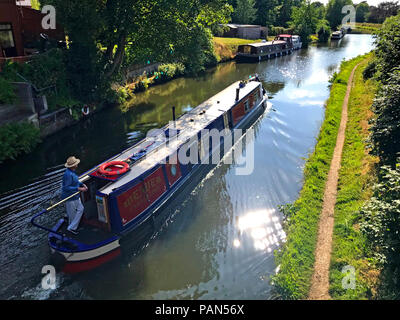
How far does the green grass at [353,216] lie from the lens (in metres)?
8.08

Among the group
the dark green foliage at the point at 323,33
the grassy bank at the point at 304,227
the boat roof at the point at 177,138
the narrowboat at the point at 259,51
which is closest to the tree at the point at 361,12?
the dark green foliage at the point at 323,33

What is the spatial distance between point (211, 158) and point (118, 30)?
11.5 m

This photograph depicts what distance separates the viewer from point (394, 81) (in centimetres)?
1191

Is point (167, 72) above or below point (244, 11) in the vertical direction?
below

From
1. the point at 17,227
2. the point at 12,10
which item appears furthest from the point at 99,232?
the point at 12,10

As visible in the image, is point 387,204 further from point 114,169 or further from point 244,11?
point 244,11

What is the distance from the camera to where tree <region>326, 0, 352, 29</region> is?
271 feet

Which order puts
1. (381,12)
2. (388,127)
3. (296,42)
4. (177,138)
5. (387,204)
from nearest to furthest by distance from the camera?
1. (387,204)
2. (388,127)
3. (177,138)
4. (296,42)
5. (381,12)

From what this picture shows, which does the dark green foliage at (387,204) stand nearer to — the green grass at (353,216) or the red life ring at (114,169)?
the green grass at (353,216)

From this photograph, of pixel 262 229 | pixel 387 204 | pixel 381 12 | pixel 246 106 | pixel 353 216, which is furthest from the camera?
pixel 381 12

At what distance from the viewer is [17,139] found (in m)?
15.4
